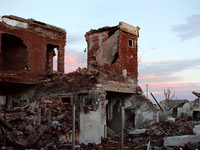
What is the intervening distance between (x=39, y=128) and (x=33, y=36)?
27.7ft

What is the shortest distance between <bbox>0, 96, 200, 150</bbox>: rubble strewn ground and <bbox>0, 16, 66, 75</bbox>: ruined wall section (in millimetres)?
3802

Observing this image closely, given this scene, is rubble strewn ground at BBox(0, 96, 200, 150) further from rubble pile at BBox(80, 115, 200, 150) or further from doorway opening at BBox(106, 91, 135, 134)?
doorway opening at BBox(106, 91, 135, 134)

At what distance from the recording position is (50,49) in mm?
16484

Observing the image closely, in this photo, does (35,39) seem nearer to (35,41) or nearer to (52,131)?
(35,41)

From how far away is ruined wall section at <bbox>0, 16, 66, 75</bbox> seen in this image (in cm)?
1335

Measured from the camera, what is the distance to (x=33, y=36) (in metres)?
14.3

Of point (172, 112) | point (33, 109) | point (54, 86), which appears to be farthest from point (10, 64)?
point (172, 112)

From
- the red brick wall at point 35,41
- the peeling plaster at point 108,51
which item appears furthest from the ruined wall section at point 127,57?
the red brick wall at point 35,41

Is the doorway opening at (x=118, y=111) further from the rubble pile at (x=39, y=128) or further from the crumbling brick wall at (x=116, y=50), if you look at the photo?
the rubble pile at (x=39, y=128)

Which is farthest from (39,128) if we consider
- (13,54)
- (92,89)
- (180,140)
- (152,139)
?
(13,54)

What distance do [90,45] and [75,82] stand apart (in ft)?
14.1

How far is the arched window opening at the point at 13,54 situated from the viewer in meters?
14.5

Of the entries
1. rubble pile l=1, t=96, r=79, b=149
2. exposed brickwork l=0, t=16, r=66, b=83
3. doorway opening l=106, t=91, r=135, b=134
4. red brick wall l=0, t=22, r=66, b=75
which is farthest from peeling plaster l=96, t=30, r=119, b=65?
rubble pile l=1, t=96, r=79, b=149

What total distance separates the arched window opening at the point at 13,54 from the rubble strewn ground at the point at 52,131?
4649 millimetres
